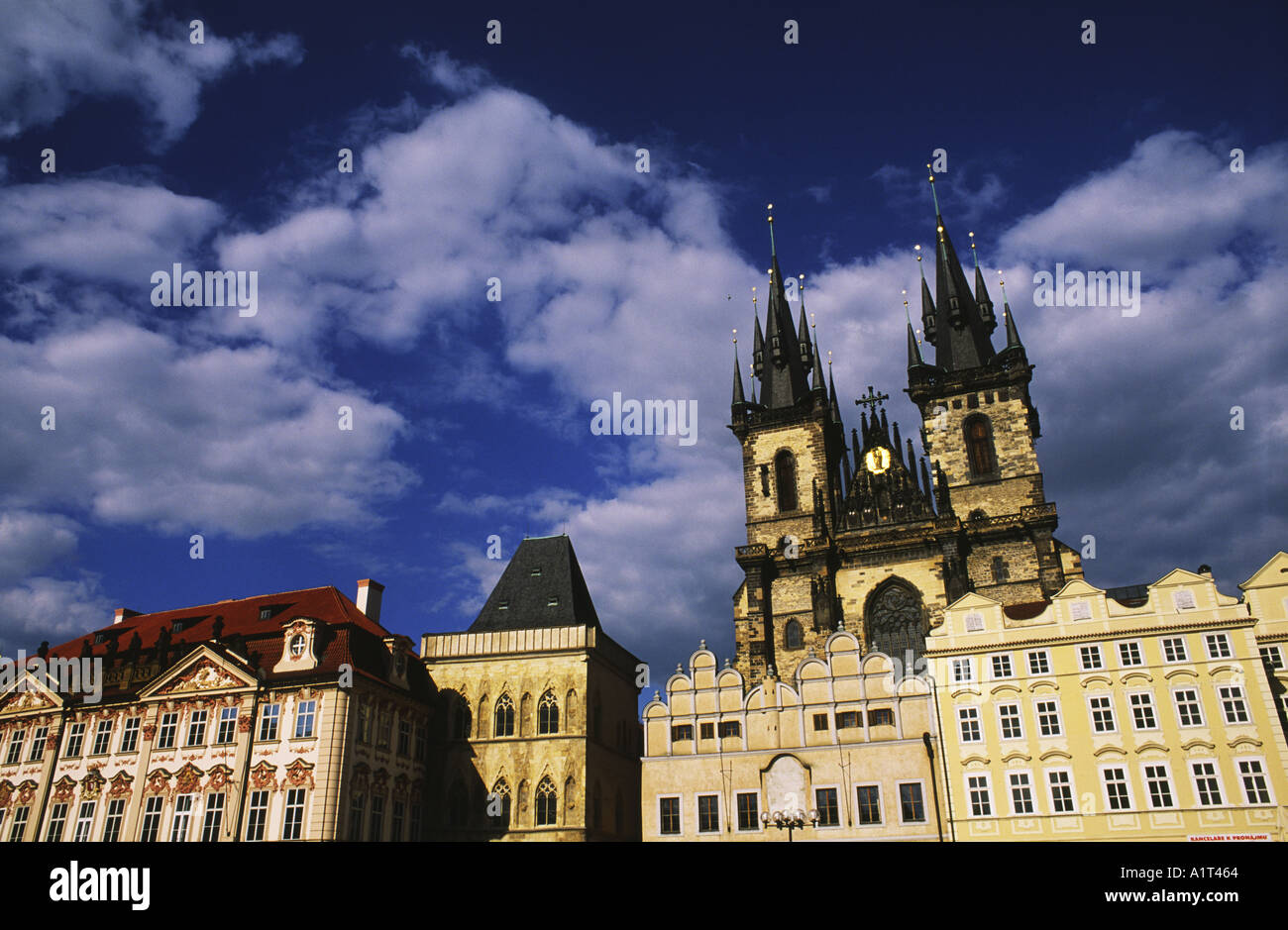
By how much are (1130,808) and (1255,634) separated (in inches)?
345

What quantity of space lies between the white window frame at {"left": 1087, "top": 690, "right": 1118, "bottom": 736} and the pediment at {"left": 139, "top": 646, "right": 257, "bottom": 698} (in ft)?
107

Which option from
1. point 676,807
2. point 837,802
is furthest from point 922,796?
point 676,807

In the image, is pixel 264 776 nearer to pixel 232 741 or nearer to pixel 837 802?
pixel 232 741

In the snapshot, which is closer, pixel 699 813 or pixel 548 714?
pixel 699 813

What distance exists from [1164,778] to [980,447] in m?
23.2

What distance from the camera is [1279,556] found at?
34.7 m

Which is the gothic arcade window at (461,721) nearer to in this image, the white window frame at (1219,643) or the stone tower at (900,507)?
the stone tower at (900,507)

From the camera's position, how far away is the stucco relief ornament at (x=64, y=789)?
125 ft

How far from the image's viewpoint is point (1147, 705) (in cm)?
3291

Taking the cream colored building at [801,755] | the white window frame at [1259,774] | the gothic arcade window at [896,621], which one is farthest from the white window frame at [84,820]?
the white window frame at [1259,774]

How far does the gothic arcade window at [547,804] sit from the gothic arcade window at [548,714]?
2175 millimetres

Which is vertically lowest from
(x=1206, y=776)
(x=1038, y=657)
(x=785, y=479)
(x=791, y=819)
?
(x=791, y=819)
